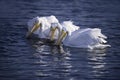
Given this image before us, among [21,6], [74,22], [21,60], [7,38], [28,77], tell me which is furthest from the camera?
[21,6]

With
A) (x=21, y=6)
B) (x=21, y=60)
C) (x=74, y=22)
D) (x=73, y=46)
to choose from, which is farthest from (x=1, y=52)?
(x=21, y=6)

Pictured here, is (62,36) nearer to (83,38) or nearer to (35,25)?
(83,38)

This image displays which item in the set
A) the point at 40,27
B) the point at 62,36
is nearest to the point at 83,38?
the point at 62,36

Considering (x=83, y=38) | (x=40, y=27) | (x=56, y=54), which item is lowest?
(x=56, y=54)

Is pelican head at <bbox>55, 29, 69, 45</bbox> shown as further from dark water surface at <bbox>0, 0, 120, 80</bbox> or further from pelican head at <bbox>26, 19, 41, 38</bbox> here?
pelican head at <bbox>26, 19, 41, 38</bbox>

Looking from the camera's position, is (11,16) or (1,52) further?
(11,16)

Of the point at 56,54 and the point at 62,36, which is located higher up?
the point at 62,36

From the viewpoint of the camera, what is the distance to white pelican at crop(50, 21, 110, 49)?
27.8m

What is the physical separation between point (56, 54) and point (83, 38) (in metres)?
1.97

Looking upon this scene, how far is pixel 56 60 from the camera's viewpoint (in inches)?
1006

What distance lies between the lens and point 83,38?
28.1 metres

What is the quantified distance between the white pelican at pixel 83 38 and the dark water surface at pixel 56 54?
21.2 inches

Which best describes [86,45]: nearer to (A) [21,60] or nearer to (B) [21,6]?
(A) [21,60]

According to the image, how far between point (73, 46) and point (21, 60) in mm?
Answer: 3498
